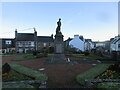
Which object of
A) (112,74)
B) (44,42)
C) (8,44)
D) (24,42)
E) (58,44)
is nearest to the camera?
(112,74)

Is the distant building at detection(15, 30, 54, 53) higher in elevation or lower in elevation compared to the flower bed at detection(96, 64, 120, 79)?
higher

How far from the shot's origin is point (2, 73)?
8.92 meters

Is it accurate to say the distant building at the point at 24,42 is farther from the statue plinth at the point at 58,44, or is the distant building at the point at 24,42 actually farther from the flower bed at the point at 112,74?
the flower bed at the point at 112,74

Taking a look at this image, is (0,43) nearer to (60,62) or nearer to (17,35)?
(17,35)

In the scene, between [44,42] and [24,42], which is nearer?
[24,42]

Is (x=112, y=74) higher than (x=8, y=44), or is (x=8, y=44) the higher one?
(x=8, y=44)

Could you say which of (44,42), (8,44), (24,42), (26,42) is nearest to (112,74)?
(26,42)

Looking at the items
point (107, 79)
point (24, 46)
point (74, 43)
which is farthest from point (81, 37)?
point (107, 79)

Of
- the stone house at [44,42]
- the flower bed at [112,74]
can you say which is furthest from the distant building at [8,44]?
the flower bed at [112,74]

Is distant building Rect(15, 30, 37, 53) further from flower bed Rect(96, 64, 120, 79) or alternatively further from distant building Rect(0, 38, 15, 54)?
flower bed Rect(96, 64, 120, 79)

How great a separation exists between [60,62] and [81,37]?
33826 mm

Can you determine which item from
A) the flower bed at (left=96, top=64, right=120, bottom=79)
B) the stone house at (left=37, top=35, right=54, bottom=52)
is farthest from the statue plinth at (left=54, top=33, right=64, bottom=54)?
the stone house at (left=37, top=35, right=54, bottom=52)

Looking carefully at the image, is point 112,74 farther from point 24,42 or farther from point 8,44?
point 8,44

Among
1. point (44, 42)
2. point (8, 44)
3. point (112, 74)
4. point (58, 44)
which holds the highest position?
point (44, 42)
